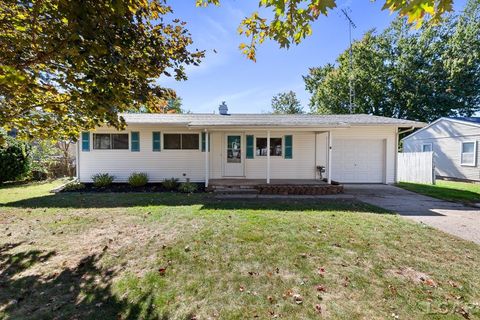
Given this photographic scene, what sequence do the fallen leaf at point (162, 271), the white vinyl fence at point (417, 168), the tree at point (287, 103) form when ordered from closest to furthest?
the fallen leaf at point (162, 271) < the white vinyl fence at point (417, 168) < the tree at point (287, 103)

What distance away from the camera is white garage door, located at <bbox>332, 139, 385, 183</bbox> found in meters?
11.8

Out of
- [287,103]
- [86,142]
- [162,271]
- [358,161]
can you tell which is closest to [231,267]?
[162,271]

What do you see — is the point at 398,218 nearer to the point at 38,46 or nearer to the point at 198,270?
the point at 198,270

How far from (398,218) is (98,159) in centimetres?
1158

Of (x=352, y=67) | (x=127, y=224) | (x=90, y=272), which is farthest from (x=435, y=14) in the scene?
(x=352, y=67)

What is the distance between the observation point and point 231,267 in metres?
3.61

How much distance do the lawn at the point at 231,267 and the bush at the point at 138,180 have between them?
14.2 feet

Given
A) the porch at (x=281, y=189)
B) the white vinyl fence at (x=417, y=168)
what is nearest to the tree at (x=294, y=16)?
the porch at (x=281, y=189)

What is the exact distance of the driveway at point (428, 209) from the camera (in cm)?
549

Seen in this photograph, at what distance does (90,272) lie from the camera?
352 cm

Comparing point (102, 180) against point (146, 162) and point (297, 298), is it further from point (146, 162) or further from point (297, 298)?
point (297, 298)

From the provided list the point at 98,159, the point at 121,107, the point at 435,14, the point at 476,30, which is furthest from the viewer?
the point at 476,30

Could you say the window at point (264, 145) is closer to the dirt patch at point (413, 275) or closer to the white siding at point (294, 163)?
the white siding at point (294, 163)

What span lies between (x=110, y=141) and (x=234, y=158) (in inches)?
224
